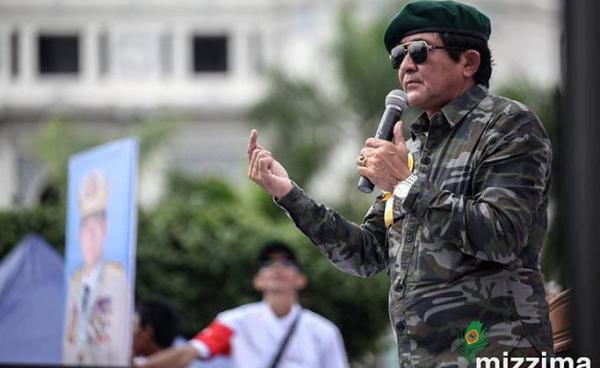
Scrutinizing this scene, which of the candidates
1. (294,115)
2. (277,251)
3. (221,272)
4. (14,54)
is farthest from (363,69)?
(277,251)

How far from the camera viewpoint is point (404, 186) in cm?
350

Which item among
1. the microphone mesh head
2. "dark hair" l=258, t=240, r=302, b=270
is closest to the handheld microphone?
the microphone mesh head

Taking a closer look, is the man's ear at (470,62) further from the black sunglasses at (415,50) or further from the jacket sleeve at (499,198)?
the jacket sleeve at (499,198)

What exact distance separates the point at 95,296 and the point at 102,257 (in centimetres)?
21

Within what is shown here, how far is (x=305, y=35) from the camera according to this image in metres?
46.0

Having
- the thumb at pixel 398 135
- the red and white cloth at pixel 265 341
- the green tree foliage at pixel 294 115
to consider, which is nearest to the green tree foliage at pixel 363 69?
the green tree foliage at pixel 294 115

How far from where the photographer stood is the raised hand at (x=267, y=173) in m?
3.77

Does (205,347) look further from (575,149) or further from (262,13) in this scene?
(262,13)

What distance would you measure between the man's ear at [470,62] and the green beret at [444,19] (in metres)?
0.04

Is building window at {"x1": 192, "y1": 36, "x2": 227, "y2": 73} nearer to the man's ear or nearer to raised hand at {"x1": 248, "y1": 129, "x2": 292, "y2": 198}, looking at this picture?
raised hand at {"x1": 248, "y1": 129, "x2": 292, "y2": 198}

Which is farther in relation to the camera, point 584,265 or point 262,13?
point 262,13

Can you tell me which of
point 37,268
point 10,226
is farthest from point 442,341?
A: point 10,226

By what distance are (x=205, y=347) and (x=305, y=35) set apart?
125ft

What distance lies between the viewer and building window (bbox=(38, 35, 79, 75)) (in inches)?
1887
